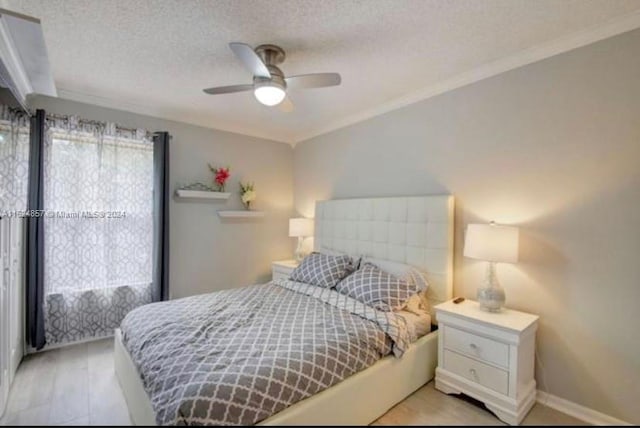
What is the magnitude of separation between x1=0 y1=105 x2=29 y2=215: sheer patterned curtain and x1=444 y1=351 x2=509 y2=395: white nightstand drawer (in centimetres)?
325

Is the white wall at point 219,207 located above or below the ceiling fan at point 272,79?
below

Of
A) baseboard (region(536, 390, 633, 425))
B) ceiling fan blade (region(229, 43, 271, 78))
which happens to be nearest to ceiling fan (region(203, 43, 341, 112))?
ceiling fan blade (region(229, 43, 271, 78))

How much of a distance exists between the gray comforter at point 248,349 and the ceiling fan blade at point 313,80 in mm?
1629

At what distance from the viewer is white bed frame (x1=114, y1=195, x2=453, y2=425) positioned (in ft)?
4.23

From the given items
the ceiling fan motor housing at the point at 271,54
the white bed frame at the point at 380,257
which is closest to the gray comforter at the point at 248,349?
the white bed frame at the point at 380,257

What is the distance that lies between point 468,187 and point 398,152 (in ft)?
2.64

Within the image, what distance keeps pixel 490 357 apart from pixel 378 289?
85 cm

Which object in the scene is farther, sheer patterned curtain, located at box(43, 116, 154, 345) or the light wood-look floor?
sheer patterned curtain, located at box(43, 116, 154, 345)

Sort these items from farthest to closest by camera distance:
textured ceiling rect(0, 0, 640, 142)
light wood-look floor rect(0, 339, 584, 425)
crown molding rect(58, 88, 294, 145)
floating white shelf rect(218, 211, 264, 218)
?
floating white shelf rect(218, 211, 264, 218) < crown molding rect(58, 88, 294, 145) < textured ceiling rect(0, 0, 640, 142) < light wood-look floor rect(0, 339, 584, 425)

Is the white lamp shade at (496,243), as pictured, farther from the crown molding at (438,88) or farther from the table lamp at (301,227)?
the table lamp at (301,227)

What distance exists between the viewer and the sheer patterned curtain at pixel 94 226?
9.27 feet

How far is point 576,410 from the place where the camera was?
1.96 m

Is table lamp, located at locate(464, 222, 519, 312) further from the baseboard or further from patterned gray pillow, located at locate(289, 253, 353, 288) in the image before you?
patterned gray pillow, located at locate(289, 253, 353, 288)

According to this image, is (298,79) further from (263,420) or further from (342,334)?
(263,420)
